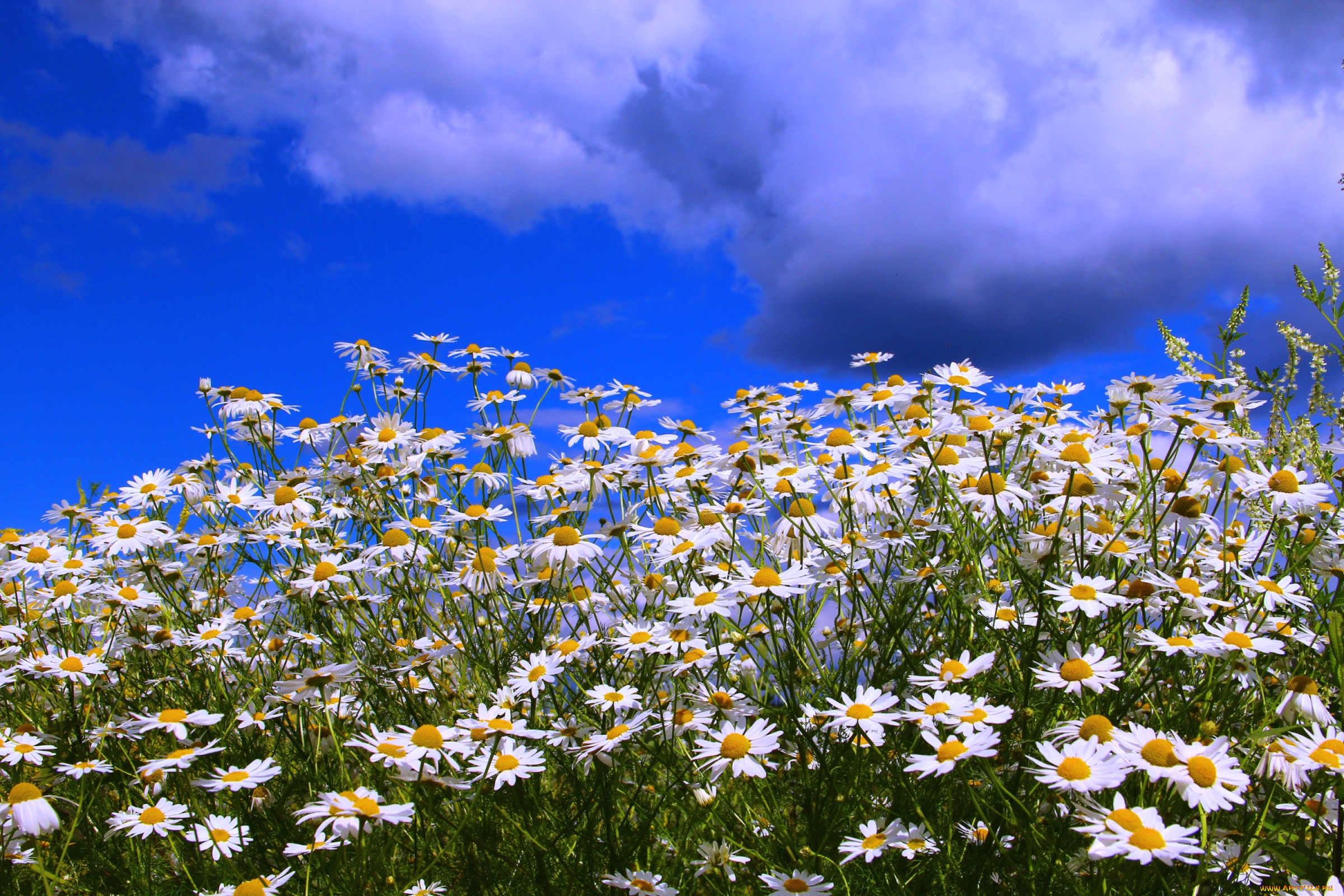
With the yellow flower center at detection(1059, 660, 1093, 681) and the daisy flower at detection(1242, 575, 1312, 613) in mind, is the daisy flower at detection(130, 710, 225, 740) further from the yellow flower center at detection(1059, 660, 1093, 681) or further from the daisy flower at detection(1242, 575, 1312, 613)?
the daisy flower at detection(1242, 575, 1312, 613)

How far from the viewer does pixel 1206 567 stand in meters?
3.41

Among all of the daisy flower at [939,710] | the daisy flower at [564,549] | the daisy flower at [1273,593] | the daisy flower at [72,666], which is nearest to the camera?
the daisy flower at [939,710]

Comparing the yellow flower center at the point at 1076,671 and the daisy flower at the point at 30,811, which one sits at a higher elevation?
the yellow flower center at the point at 1076,671

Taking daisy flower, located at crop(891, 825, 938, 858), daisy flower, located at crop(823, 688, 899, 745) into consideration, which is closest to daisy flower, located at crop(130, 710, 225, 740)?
daisy flower, located at crop(823, 688, 899, 745)

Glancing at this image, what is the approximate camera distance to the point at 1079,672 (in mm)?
2240

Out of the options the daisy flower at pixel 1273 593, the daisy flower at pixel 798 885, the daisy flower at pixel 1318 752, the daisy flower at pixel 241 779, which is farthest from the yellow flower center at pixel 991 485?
the daisy flower at pixel 241 779

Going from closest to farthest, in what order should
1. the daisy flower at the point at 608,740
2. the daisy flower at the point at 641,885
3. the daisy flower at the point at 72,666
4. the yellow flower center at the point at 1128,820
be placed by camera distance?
the yellow flower center at the point at 1128,820, the daisy flower at the point at 641,885, the daisy flower at the point at 608,740, the daisy flower at the point at 72,666

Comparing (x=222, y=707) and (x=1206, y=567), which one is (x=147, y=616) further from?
(x=1206, y=567)

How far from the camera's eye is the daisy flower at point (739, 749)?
239 cm

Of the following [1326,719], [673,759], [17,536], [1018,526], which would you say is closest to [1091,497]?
[1018,526]

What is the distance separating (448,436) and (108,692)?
2157 millimetres

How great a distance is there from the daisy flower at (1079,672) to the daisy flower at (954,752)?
0.25 meters

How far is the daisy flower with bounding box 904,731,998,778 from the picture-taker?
2023mm

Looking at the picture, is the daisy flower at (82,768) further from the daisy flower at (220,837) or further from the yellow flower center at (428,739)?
the yellow flower center at (428,739)
